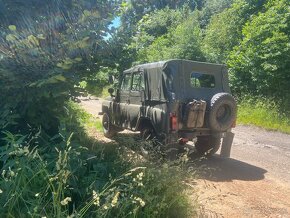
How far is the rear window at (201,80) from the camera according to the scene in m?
7.33

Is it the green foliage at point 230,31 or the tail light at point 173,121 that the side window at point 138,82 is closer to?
the tail light at point 173,121

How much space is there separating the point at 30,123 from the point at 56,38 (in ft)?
4.51

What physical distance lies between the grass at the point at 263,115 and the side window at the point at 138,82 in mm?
6079

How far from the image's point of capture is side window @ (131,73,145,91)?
7.92m

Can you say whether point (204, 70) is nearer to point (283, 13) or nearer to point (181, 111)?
point (181, 111)

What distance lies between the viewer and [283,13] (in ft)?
48.3

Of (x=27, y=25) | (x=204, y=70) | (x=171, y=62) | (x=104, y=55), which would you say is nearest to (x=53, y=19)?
(x=27, y=25)

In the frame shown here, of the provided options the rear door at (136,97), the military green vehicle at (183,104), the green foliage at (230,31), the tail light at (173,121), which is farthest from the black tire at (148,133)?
the green foliage at (230,31)

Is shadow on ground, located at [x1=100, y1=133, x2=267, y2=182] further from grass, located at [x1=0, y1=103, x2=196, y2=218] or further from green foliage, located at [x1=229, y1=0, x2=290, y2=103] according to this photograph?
green foliage, located at [x1=229, y1=0, x2=290, y2=103]

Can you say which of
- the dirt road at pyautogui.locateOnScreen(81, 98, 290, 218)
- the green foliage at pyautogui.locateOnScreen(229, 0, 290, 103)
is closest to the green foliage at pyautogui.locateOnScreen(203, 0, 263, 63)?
the green foliage at pyautogui.locateOnScreen(229, 0, 290, 103)

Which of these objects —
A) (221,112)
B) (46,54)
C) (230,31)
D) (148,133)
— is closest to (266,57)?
(230,31)

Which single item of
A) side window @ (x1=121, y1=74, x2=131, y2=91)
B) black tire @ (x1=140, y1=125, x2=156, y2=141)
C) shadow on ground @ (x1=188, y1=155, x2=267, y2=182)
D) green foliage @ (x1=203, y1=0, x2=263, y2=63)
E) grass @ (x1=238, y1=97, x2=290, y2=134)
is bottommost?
shadow on ground @ (x1=188, y1=155, x2=267, y2=182)

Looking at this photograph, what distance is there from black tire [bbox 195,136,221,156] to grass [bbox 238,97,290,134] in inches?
196

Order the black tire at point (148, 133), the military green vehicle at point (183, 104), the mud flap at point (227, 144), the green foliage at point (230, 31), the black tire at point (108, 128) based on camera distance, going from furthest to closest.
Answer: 1. the green foliage at point (230, 31)
2. the black tire at point (108, 128)
3. the mud flap at point (227, 144)
4. the black tire at point (148, 133)
5. the military green vehicle at point (183, 104)
